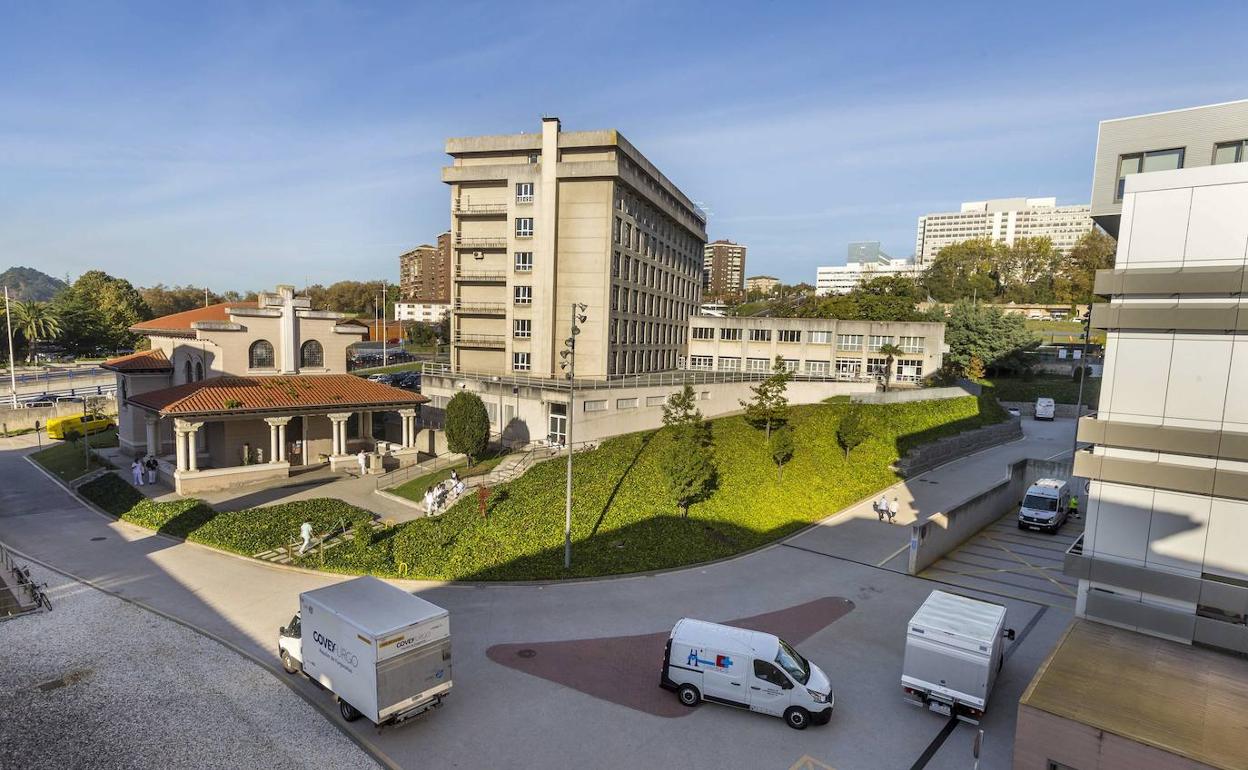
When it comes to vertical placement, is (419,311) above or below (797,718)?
above

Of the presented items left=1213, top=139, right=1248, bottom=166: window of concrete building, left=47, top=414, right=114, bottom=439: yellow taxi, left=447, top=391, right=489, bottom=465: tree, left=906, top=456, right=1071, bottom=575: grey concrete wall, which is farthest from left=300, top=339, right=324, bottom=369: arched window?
left=1213, top=139, right=1248, bottom=166: window of concrete building

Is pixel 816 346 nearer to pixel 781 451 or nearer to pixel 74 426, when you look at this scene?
pixel 781 451

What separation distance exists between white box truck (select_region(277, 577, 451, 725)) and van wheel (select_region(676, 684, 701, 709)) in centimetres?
559

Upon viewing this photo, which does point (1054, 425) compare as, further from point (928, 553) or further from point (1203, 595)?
point (1203, 595)

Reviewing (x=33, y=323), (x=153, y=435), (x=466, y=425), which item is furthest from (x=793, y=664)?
(x=33, y=323)

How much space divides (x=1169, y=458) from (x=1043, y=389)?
195 feet

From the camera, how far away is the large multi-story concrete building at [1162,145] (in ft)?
49.2

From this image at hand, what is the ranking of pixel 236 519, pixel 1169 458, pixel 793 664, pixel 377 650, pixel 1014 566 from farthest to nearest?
pixel 236 519 < pixel 1014 566 < pixel 1169 458 < pixel 793 664 < pixel 377 650

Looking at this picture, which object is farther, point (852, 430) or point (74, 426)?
point (74, 426)

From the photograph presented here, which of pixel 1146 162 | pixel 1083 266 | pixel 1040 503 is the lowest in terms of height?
pixel 1040 503

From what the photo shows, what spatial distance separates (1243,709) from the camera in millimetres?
11656

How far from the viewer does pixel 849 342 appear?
65.1 m

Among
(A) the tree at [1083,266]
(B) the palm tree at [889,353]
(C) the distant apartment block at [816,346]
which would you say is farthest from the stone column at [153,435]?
(A) the tree at [1083,266]

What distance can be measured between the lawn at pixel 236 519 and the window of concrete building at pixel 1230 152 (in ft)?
106
